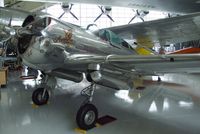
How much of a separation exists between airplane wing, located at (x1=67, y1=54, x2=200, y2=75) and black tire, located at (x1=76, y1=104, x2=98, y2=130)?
71 centimetres

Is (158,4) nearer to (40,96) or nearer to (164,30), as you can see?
(164,30)

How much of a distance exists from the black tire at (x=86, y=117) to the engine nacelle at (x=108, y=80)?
42 centimetres

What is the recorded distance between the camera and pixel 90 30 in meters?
4.34

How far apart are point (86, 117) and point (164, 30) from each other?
5296 millimetres

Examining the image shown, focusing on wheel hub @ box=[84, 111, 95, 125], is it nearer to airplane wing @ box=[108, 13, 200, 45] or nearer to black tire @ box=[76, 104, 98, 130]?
black tire @ box=[76, 104, 98, 130]

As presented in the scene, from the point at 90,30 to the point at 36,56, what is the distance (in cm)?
153

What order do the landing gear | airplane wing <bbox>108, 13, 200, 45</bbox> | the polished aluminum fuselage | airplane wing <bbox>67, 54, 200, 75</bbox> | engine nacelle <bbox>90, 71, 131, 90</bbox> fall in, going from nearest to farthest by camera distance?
1. airplane wing <bbox>67, 54, 200, 75</bbox>
2. engine nacelle <bbox>90, 71, 131, 90</bbox>
3. the polished aluminum fuselage
4. the landing gear
5. airplane wing <bbox>108, 13, 200, 45</bbox>

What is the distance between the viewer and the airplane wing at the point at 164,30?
6.41 meters

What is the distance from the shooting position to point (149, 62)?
269 centimetres

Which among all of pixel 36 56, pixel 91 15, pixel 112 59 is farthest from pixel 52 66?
pixel 91 15

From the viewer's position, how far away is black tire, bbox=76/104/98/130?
2973mm

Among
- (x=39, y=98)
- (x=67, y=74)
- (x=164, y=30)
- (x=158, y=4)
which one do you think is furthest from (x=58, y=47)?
(x=158, y=4)

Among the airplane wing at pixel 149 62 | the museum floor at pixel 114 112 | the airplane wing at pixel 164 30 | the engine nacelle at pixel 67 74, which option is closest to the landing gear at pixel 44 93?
the museum floor at pixel 114 112

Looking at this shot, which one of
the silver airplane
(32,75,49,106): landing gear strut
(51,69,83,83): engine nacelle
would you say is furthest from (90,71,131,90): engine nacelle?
(32,75,49,106): landing gear strut
